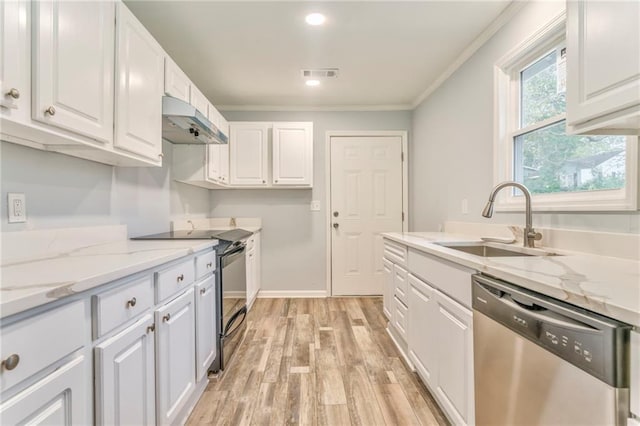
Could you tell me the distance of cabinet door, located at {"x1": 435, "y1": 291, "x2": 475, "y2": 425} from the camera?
1.24 metres

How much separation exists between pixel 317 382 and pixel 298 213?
214 centimetres

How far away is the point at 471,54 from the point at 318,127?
1835 mm

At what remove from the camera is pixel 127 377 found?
1.01 metres

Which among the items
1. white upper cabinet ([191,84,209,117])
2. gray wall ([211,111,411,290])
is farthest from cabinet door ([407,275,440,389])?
white upper cabinet ([191,84,209,117])

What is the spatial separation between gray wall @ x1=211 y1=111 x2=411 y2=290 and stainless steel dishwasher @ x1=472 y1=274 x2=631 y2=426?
2597mm

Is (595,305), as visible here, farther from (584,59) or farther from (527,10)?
(527,10)

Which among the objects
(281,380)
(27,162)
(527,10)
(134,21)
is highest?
(527,10)

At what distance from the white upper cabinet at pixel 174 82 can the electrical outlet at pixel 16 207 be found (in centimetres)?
100

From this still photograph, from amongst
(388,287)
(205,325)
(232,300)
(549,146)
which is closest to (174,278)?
(205,325)

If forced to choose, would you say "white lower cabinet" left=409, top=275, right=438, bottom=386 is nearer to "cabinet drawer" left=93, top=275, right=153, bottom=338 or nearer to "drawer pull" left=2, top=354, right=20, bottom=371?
"cabinet drawer" left=93, top=275, right=153, bottom=338

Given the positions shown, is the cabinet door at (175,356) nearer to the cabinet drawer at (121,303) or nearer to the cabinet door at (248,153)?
the cabinet drawer at (121,303)

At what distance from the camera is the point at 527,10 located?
1.74 m

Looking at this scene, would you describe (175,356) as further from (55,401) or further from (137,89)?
(137,89)

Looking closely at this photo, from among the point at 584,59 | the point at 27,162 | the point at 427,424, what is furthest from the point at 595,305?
the point at 27,162
